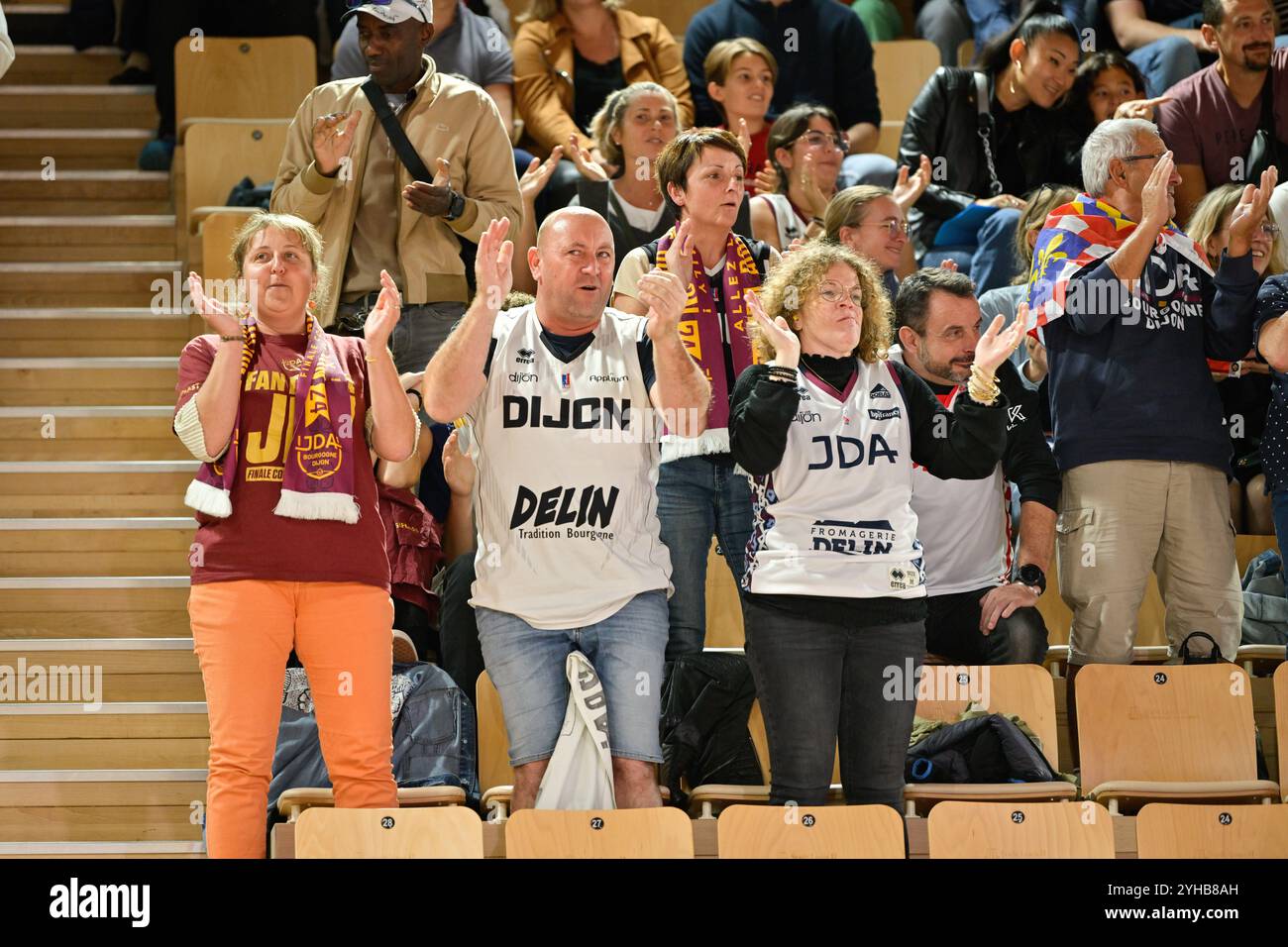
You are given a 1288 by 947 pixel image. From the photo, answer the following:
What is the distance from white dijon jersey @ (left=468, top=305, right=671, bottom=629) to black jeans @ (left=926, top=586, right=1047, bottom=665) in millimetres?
885

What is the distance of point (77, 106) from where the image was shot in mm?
6641

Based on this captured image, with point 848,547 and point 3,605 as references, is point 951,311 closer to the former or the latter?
point 848,547

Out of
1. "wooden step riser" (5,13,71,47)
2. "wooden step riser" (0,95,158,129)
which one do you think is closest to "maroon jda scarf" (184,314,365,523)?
→ "wooden step riser" (0,95,158,129)

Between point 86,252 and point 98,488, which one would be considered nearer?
point 98,488

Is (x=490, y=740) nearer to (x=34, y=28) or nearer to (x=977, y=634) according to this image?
(x=977, y=634)

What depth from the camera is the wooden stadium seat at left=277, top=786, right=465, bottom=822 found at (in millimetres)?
3623

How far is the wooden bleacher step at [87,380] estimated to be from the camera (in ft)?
17.8

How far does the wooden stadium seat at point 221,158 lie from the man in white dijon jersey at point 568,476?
7.84 ft

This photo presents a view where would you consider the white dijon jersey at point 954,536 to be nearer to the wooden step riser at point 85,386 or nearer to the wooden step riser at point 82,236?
the wooden step riser at point 85,386

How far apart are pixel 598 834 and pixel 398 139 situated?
86.4 inches

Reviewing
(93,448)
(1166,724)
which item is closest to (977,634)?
(1166,724)

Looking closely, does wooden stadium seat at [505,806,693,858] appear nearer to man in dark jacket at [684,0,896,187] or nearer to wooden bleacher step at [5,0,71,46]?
man in dark jacket at [684,0,896,187]

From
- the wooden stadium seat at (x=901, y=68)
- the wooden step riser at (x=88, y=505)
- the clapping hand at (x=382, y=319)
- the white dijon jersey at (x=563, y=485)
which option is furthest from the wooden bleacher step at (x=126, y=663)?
the wooden stadium seat at (x=901, y=68)

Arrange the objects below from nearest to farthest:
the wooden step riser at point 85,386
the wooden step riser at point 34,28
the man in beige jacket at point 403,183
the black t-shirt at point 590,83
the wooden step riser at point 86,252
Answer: the man in beige jacket at point 403,183
the wooden step riser at point 85,386
the wooden step riser at point 86,252
the black t-shirt at point 590,83
the wooden step riser at point 34,28
